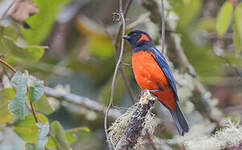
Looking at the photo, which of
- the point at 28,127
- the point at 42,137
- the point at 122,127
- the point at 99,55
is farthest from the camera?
the point at 99,55

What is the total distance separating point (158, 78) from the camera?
377 cm

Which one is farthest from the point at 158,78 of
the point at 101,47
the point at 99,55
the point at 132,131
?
the point at 99,55

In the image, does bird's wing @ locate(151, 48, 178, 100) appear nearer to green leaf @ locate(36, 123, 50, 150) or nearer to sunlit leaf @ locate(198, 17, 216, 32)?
green leaf @ locate(36, 123, 50, 150)

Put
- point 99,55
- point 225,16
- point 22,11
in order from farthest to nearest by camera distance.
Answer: point 99,55 < point 22,11 < point 225,16

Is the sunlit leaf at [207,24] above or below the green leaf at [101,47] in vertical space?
above

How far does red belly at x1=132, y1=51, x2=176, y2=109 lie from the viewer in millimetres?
3729

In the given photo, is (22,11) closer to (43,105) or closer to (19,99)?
(43,105)

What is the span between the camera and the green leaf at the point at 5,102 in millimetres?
3056

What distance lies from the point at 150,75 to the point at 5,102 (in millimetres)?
1377

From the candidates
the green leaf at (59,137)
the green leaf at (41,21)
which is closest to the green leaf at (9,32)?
the green leaf at (59,137)

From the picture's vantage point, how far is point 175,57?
473 cm

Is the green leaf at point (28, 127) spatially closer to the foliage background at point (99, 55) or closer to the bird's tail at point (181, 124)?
the foliage background at point (99, 55)

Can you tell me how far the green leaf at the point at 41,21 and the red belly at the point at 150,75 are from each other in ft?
5.86

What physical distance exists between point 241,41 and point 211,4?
2.88m
